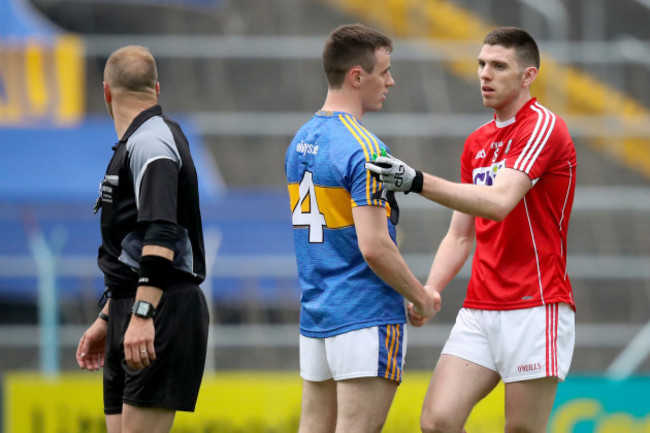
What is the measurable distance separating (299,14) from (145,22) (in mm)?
2203

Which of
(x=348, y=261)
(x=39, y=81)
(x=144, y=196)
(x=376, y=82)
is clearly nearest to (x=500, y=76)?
(x=376, y=82)

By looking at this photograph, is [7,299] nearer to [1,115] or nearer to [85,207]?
[85,207]

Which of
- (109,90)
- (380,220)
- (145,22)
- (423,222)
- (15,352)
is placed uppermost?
(145,22)

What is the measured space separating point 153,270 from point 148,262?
4 cm

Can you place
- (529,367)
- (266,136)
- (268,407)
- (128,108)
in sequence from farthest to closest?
(266,136) → (268,407) → (529,367) → (128,108)

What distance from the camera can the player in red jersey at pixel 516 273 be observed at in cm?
435

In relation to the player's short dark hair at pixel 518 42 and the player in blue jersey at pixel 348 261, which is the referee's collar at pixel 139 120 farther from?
the player's short dark hair at pixel 518 42

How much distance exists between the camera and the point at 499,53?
177 inches

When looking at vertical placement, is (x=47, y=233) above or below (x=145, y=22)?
below

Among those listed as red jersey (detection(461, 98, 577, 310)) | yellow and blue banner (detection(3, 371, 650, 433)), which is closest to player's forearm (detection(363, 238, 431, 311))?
red jersey (detection(461, 98, 577, 310))

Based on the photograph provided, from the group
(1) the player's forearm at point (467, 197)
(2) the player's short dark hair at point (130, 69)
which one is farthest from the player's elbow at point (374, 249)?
(2) the player's short dark hair at point (130, 69)

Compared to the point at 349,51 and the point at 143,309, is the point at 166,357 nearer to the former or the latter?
the point at 143,309

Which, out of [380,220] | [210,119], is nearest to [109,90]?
[380,220]

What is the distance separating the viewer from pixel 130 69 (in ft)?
13.7
